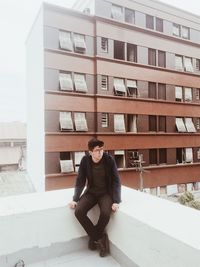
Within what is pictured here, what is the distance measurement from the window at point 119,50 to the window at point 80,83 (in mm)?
4024

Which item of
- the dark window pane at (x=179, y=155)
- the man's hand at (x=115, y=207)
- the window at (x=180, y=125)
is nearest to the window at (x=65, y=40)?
the window at (x=180, y=125)

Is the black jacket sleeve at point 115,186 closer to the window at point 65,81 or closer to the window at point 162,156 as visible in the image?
the window at point 65,81

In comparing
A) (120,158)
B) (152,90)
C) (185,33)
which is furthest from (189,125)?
(185,33)

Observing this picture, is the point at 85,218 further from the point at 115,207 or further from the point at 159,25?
the point at 159,25

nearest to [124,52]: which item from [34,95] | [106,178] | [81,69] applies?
[81,69]

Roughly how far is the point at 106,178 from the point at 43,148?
1800 centimetres

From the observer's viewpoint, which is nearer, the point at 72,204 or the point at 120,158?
the point at 72,204

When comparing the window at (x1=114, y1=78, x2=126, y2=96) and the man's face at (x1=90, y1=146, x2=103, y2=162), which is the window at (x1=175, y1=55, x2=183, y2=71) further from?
the man's face at (x1=90, y1=146, x2=103, y2=162)

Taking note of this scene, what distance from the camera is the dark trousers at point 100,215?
10.2ft

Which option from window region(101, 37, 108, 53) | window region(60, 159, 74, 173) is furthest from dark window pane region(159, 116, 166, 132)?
window region(60, 159, 74, 173)

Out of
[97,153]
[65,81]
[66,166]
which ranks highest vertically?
[65,81]

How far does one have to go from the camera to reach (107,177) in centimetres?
344

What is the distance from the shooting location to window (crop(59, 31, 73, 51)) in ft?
68.3

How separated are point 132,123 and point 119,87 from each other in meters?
3.37
